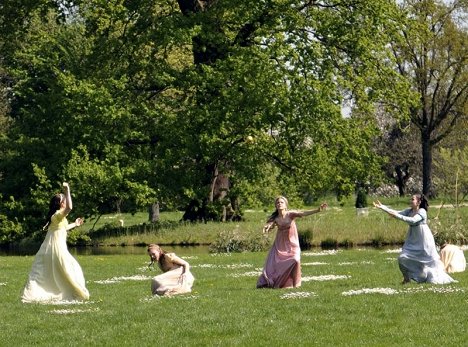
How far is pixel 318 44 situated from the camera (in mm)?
48500

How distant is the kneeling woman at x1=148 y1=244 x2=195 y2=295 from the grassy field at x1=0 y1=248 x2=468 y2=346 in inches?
12.5

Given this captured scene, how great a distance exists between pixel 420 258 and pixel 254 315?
19.3 ft

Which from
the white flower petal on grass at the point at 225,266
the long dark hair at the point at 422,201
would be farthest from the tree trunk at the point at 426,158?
the long dark hair at the point at 422,201

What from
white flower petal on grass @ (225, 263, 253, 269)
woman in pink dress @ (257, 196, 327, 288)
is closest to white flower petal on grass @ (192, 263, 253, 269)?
white flower petal on grass @ (225, 263, 253, 269)

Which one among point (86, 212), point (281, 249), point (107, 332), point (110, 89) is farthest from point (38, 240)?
point (107, 332)

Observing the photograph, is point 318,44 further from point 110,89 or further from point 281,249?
point 281,249

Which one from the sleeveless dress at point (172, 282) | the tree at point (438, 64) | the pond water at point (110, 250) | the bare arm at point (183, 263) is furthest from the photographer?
the tree at point (438, 64)

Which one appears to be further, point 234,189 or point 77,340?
point 234,189

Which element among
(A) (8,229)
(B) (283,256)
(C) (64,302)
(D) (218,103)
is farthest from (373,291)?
(A) (8,229)

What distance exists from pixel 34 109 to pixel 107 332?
38760 millimetres

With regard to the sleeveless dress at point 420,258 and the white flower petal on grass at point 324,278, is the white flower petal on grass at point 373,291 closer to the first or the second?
the sleeveless dress at point 420,258

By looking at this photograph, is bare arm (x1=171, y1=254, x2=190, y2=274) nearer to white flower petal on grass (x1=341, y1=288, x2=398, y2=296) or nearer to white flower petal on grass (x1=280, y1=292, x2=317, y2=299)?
white flower petal on grass (x1=280, y1=292, x2=317, y2=299)

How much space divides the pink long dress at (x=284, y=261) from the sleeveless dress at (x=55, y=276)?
4136mm

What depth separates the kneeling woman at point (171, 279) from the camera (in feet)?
78.0
